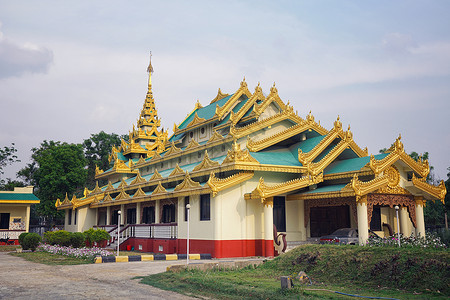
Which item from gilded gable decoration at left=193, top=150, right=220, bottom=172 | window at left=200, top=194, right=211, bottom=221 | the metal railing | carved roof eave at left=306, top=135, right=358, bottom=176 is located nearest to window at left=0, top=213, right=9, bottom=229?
the metal railing

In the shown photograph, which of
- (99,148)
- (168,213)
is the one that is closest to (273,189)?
(168,213)

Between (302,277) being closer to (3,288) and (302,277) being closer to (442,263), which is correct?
(442,263)

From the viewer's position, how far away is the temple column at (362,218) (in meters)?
20.6

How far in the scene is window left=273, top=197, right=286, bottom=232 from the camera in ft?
77.8

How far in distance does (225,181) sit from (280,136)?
4.98 meters

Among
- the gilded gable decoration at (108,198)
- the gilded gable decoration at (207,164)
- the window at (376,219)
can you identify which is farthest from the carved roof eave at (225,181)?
the gilded gable decoration at (108,198)

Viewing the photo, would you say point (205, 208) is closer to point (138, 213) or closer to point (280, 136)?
point (280, 136)

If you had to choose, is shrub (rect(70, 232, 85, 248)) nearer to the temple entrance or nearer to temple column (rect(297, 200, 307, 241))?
temple column (rect(297, 200, 307, 241))

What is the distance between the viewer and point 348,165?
935 inches

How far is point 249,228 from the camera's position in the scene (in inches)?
901

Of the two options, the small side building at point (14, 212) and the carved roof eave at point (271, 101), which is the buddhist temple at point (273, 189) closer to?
the carved roof eave at point (271, 101)

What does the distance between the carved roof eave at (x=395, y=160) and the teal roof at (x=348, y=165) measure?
21.7 inches

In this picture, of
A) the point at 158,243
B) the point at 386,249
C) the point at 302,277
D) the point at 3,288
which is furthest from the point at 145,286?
the point at 158,243

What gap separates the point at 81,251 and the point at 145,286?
36.6 feet
